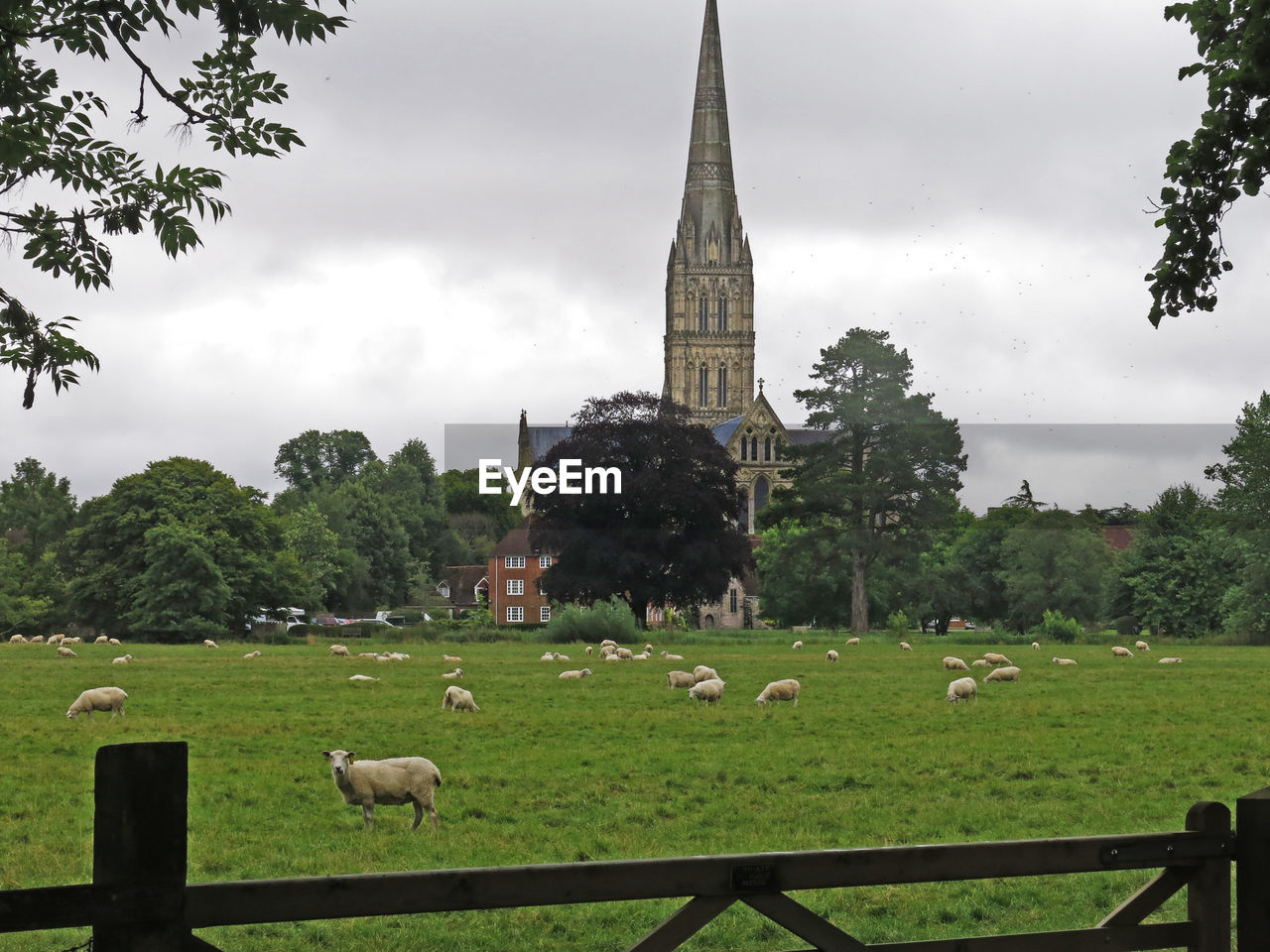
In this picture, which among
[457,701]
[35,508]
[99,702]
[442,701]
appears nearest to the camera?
[99,702]

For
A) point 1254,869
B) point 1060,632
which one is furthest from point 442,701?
point 1060,632

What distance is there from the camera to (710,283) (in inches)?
6486

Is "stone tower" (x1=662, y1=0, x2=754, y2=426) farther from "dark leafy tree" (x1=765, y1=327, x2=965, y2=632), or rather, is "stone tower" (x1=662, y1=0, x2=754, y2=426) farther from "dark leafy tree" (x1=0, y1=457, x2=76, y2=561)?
"dark leafy tree" (x1=765, y1=327, x2=965, y2=632)

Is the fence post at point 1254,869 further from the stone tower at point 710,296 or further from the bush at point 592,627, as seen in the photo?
the stone tower at point 710,296

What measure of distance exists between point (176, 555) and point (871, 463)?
36555 mm

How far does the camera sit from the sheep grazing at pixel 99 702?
24.1 metres

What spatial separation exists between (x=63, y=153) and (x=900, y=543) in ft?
222

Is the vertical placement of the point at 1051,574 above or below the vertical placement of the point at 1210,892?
above

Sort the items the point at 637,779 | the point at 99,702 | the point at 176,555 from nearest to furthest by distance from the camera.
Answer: the point at 637,779
the point at 99,702
the point at 176,555

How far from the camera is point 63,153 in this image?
877 cm

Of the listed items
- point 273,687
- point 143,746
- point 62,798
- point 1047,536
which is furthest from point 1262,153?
point 1047,536

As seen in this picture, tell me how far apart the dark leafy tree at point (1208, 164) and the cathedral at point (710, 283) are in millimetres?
145605

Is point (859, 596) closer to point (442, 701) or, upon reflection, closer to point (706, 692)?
point (706, 692)

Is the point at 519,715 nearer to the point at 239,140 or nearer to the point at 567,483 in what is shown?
the point at 239,140
